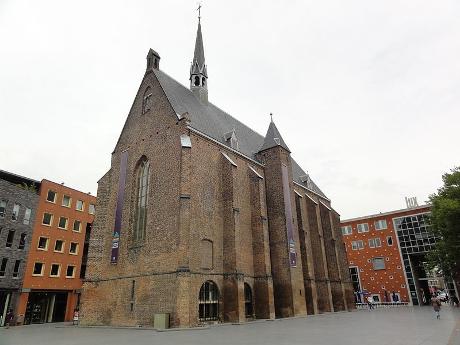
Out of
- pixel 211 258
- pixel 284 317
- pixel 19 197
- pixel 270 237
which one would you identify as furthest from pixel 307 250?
pixel 19 197

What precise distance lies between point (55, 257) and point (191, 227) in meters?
24.1

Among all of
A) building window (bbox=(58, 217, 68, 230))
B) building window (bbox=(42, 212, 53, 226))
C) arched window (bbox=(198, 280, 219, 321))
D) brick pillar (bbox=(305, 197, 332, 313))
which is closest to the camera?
arched window (bbox=(198, 280, 219, 321))

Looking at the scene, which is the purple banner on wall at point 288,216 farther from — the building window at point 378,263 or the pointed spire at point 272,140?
the building window at point 378,263

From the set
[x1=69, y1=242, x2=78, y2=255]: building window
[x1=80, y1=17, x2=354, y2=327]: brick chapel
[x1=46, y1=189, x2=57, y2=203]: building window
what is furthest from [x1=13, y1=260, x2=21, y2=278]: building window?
[x1=80, y1=17, x2=354, y2=327]: brick chapel

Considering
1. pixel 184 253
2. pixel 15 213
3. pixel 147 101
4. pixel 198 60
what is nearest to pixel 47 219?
pixel 15 213

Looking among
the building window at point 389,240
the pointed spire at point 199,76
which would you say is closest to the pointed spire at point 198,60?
the pointed spire at point 199,76

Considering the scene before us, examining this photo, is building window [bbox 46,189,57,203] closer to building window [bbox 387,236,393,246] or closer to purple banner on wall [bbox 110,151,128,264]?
purple banner on wall [bbox 110,151,128,264]

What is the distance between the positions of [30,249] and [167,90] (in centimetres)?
2306

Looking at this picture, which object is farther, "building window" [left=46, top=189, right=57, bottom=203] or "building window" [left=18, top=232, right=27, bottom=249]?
"building window" [left=46, top=189, right=57, bottom=203]

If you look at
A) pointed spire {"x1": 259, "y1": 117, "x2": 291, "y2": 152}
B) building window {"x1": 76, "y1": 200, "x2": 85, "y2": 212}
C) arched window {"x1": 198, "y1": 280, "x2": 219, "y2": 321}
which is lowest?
arched window {"x1": 198, "y1": 280, "x2": 219, "y2": 321}

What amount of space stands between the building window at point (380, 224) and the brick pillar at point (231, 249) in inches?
1440

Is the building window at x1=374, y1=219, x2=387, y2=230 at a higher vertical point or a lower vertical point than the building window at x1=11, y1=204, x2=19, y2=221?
higher

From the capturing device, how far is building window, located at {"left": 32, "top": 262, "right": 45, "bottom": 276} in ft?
120

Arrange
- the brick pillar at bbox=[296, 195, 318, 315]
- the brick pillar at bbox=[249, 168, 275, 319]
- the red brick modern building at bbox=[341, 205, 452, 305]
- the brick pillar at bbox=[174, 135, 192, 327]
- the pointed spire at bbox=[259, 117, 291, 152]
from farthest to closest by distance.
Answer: the red brick modern building at bbox=[341, 205, 452, 305] < the pointed spire at bbox=[259, 117, 291, 152] < the brick pillar at bbox=[296, 195, 318, 315] < the brick pillar at bbox=[249, 168, 275, 319] < the brick pillar at bbox=[174, 135, 192, 327]
